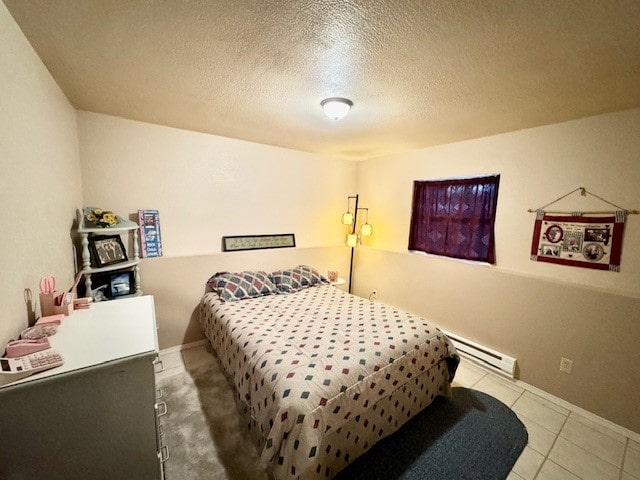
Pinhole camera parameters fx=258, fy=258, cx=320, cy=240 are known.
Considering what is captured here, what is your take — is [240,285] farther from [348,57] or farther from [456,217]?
[456,217]

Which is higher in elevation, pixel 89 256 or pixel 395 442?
pixel 89 256

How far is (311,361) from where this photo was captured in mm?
1597

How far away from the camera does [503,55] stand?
4.21 ft

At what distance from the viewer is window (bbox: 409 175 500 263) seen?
264 cm

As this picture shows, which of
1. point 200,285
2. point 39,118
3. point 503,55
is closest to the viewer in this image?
point 503,55

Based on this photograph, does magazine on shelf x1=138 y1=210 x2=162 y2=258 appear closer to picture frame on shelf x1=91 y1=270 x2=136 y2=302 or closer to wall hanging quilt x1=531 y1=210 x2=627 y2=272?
picture frame on shelf x1=91 y1=270 x2=136 y2=302

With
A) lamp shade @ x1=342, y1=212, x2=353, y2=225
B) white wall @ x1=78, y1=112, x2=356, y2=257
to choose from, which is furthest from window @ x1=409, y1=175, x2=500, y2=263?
white wall @ x1=78, y1=112, x2=356, y2=257

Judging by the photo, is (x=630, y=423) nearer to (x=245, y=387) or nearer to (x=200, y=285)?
(x=245, y=387)

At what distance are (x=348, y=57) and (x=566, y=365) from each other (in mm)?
2822

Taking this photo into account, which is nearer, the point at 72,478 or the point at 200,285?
the point at 72,478

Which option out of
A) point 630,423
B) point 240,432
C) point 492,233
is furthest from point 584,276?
point 240,432

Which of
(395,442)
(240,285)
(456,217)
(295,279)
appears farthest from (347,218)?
(395,442)

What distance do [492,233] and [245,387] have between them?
262 cm

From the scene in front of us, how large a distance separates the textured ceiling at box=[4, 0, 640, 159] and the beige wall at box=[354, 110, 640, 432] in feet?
0.87
